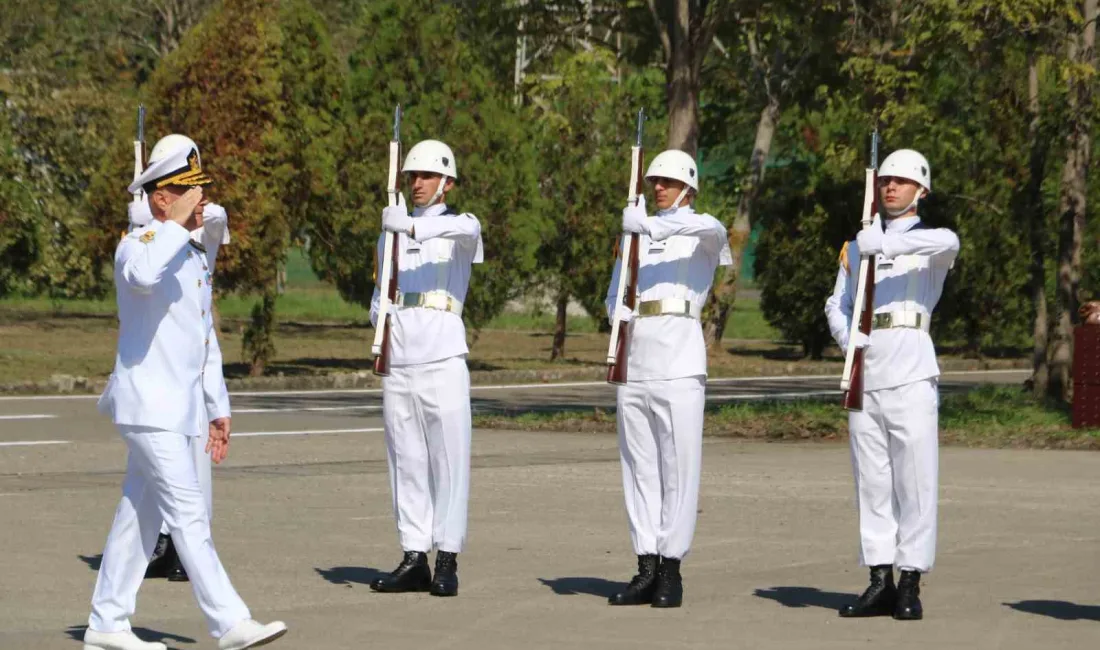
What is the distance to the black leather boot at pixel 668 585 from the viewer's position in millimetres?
9969

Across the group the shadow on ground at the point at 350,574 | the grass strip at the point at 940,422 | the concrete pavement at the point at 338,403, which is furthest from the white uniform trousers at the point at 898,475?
the concrete pavement at the point at 338,403

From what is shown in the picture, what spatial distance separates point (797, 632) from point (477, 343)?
28.8 meters

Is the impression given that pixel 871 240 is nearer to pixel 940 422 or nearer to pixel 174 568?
pixel 174 568

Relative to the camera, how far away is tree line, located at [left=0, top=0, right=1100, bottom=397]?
22250 millimetres

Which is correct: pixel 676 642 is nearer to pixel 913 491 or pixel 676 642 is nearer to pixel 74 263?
pixel 913 491

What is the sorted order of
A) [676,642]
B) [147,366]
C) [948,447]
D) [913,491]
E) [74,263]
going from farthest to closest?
[74,263]
[948,447]
[913,491]
[676,642]
[147,366]

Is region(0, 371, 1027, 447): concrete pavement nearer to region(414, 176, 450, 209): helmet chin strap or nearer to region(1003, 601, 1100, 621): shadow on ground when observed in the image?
region(414, 176, 450, 209): helmet chin strap

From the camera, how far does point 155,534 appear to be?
27.5ft

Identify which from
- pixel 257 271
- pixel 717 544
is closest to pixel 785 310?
pixel 257 271

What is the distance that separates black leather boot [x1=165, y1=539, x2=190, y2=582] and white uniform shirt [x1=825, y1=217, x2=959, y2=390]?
3552 millimetres

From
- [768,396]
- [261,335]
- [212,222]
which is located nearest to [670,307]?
[212,222]

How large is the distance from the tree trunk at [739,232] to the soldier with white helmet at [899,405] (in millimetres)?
22385

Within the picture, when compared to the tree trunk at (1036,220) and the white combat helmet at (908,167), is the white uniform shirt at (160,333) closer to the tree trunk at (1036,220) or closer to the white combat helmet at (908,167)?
the white combat helmet at (908,167)

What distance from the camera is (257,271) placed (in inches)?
1124
